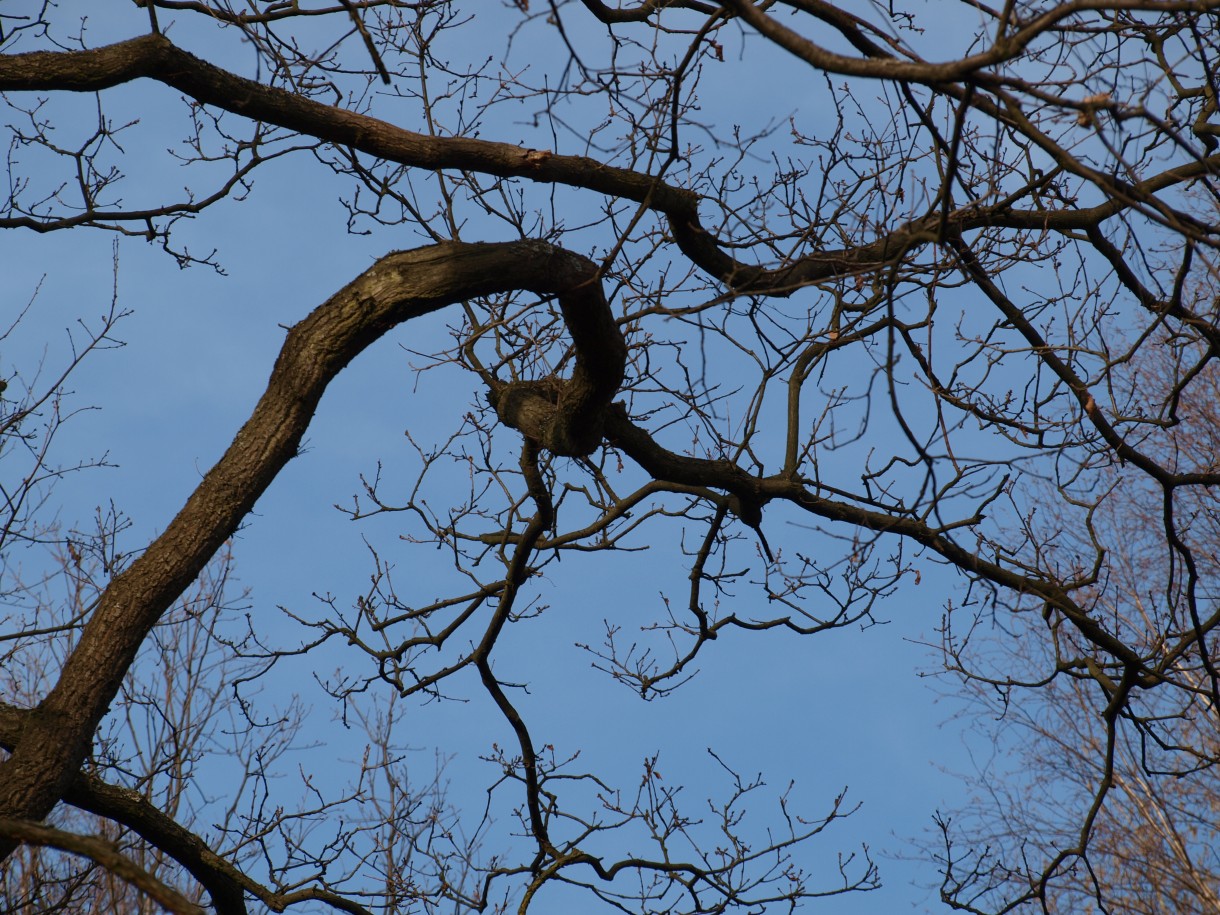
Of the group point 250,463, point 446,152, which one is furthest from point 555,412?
point 250,463

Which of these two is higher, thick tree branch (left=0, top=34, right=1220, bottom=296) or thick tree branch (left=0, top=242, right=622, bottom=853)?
thick tree branch (left=0, top=34, right=1220, bottom=296)

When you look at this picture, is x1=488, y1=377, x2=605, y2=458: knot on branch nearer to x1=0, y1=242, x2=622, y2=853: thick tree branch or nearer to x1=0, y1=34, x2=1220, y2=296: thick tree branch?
x1=0, y1=242, x2=622, y2=853: thick tree branch

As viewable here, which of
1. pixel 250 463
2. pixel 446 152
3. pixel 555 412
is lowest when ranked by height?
pixel 250 463

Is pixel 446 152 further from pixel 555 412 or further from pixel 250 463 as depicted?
pixel 250 463

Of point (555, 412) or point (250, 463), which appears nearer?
point (250, 463)

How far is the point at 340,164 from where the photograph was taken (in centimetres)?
511

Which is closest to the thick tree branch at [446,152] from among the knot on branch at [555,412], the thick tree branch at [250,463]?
the thick tree branch at [250,463]

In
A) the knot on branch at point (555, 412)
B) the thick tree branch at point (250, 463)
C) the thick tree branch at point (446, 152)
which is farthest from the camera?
the knot on branch at point (555, 412)

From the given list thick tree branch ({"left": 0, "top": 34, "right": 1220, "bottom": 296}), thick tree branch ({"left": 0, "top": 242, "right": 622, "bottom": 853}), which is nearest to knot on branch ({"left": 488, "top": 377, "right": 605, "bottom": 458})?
thick tree branch ({"left": 0, "top": 242, "right": 622, "bottom": 853})

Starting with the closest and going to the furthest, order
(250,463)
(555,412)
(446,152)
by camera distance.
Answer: (250,463)
(446,152)
(555,412)

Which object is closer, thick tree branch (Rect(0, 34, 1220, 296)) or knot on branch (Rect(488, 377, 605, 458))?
thick tree branch (Rect(0, 34, 1220, 296))

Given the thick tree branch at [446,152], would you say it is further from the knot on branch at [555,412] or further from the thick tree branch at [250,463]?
the knot on branch at [555,412]

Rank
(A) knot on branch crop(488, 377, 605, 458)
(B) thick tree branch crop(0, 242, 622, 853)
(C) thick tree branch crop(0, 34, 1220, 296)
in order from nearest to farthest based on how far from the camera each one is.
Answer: (B) thick tree branch crop(0, 242, 622, 853), (C) thick tree branch crop(0, 34, 1220, 296), (A) knot on branch crop(488, 377, 605, 458)

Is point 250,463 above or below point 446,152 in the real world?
below
